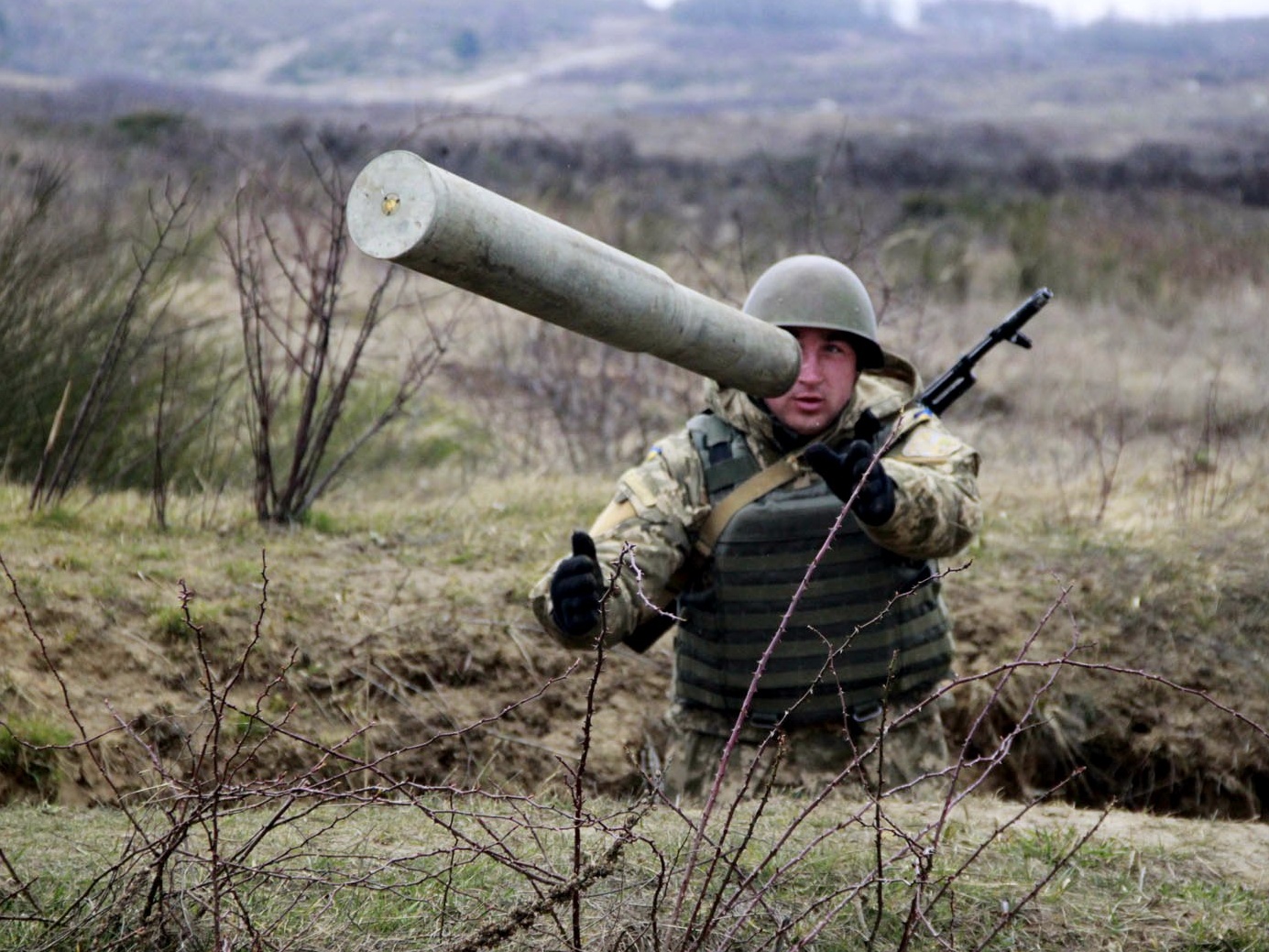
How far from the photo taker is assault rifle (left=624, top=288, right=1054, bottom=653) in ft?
13.5

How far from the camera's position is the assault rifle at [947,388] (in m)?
4.13

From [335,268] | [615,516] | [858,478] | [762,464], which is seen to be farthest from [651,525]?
[335,268]

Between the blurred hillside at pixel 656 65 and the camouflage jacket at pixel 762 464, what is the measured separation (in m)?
37.0

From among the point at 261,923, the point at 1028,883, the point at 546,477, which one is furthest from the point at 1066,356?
the point at 261,923

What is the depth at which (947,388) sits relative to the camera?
15.3ft

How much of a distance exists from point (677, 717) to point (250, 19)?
94896 millimetres

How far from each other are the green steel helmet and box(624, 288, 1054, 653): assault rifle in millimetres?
307

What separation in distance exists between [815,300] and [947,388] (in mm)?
797

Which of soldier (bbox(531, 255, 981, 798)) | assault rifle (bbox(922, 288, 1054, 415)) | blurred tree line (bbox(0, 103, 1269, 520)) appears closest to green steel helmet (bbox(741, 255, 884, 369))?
soldier (bbox(531, 255, 981, 798))

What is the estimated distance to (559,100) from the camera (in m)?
68.2

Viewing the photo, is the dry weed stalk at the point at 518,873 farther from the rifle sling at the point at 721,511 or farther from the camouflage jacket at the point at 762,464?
the rifle sling at the point at 721,511

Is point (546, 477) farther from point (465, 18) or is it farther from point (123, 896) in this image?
point (465, 18)

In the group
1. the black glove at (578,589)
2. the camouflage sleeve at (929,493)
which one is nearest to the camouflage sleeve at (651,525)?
the black glove at (578,589)

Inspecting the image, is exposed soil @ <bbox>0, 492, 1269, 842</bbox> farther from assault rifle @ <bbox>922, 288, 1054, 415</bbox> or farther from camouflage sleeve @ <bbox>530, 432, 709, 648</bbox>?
camouflage sleeve @ <bbox>530, 432, 709, 648</bbox>
